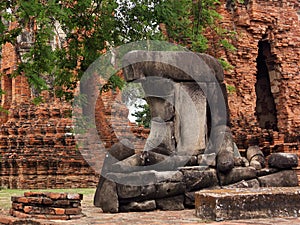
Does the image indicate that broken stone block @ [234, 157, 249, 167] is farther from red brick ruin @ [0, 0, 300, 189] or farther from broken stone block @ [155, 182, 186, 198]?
red brick ruin @ [0, 0, 300, 189]

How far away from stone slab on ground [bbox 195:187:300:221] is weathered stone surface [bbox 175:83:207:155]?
65.7 inches

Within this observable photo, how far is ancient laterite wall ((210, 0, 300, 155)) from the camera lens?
13523 millimetres

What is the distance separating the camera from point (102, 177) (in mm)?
6137

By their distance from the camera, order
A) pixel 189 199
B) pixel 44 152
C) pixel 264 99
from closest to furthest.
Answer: pixel 189 199 → pixel 44 152 → pixel 264 99

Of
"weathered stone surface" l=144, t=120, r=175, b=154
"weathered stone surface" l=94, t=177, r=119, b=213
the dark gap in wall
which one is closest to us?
"weathered stone surface" l=94, t=177, r=119, b=213

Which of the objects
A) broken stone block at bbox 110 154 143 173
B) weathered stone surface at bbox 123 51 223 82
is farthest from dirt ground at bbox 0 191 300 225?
weathered stone surface at bbox 123 51 223 82

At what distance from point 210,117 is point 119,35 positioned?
312 cm

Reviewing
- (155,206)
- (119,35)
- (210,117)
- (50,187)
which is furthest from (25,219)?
(50,187)

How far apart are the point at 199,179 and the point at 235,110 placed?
7.67 meters

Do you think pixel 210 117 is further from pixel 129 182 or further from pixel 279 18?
pixel 279 18

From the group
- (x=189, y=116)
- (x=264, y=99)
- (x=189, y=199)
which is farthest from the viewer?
(x=264, y=99)

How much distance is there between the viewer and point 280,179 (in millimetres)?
6492

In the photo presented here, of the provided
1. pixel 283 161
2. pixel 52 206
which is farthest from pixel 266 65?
pixel 52 206

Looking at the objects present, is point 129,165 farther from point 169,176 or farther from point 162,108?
point 162,108
